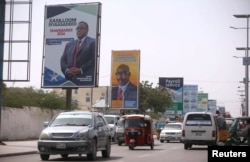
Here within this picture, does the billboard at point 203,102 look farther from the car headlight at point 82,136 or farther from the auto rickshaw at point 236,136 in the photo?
the car headlight at point 82,136

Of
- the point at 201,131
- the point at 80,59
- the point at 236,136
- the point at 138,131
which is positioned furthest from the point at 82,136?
the point at 80,59

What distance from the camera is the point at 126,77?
55312 millimetres

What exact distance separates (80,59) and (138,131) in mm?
9728

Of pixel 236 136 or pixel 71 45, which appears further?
pixel 71 45

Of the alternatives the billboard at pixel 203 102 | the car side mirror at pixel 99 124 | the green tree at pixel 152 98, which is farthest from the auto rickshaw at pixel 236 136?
the billboard at pixel 203 102

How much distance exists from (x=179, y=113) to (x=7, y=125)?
2572 inches

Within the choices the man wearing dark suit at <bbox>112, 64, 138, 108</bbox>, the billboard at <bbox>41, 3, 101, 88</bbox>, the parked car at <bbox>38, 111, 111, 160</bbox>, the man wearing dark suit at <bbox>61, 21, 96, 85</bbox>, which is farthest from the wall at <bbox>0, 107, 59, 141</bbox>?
the man wearing dark suit at <bbox>112, 64, 138, 108</bbox>

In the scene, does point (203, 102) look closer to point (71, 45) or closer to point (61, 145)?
point (71, 45)

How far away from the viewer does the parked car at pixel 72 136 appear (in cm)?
1942

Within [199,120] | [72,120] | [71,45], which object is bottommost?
[199,120]

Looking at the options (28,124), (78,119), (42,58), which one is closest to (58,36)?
(42,58)

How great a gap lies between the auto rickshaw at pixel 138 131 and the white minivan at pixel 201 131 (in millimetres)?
2211

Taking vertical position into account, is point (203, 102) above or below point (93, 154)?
above

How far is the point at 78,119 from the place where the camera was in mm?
20812
